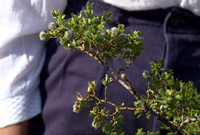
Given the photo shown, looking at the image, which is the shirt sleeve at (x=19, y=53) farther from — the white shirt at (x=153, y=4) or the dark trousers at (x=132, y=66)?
Answer: the white shirt at (x=153, y=4)

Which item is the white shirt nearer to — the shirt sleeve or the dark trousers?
the dark trousers

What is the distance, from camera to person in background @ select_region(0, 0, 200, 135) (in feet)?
2.89

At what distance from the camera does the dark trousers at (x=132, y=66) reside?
0.88 meters

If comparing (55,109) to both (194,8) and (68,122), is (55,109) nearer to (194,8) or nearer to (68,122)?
(68,122)

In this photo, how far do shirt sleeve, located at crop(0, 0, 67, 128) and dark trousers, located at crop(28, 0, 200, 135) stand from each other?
0.22 ft

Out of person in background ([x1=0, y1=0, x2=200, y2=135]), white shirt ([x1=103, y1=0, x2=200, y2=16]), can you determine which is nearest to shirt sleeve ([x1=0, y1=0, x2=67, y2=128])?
Result: person in background ([x1=0, y1=0, x2=200, y2=135])

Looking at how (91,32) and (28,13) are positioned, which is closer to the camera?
(91,32)

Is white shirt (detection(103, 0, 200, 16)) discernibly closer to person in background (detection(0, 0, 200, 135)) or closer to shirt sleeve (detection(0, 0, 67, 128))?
person in background (detection(0, 0, 200, 135))

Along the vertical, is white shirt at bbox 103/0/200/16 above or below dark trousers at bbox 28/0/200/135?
above

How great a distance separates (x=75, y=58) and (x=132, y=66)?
7.0 inches

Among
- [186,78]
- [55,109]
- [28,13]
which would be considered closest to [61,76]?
[55,109]

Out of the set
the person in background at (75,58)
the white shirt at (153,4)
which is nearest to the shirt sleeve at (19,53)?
the person in background at (75,58)

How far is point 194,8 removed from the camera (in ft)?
2.88

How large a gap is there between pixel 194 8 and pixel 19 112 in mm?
606
